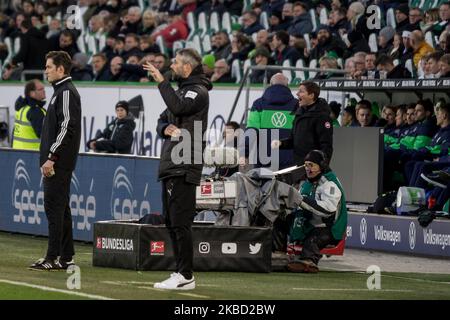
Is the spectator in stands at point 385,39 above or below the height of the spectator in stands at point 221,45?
below

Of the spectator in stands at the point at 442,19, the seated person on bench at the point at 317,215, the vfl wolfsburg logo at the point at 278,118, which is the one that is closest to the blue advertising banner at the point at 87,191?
the vfl wolfsburg logo at the point at 278,118

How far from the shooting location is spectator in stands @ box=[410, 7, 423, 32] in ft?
66.4

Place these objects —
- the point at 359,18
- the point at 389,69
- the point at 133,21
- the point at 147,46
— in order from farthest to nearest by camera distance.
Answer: the point at 133,21 < the point at 147,46 < the point at 359,18 < the point at 389,69

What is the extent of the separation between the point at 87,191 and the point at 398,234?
13.7 ft

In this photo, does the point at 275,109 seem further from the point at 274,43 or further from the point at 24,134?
the point at 274,43

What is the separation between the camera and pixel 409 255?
17188mm

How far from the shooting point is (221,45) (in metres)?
24.0

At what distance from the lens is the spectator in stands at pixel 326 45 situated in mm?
21266

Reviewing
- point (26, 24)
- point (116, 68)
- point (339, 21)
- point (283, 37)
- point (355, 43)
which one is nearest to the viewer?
point (355, 43)

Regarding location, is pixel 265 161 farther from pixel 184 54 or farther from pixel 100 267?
pixel 184 54

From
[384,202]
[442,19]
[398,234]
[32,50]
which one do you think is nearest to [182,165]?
[398,234]

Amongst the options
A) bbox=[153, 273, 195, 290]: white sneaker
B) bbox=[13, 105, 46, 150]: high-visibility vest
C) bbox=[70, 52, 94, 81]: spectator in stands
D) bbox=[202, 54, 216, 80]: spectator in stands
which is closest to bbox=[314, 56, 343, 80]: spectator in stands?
bbox=[202, 54, 216, 80]: spectator in stands

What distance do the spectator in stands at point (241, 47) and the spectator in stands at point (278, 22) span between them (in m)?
0.75

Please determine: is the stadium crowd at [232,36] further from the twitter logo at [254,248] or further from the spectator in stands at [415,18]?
the twitter logo at [254,248]
